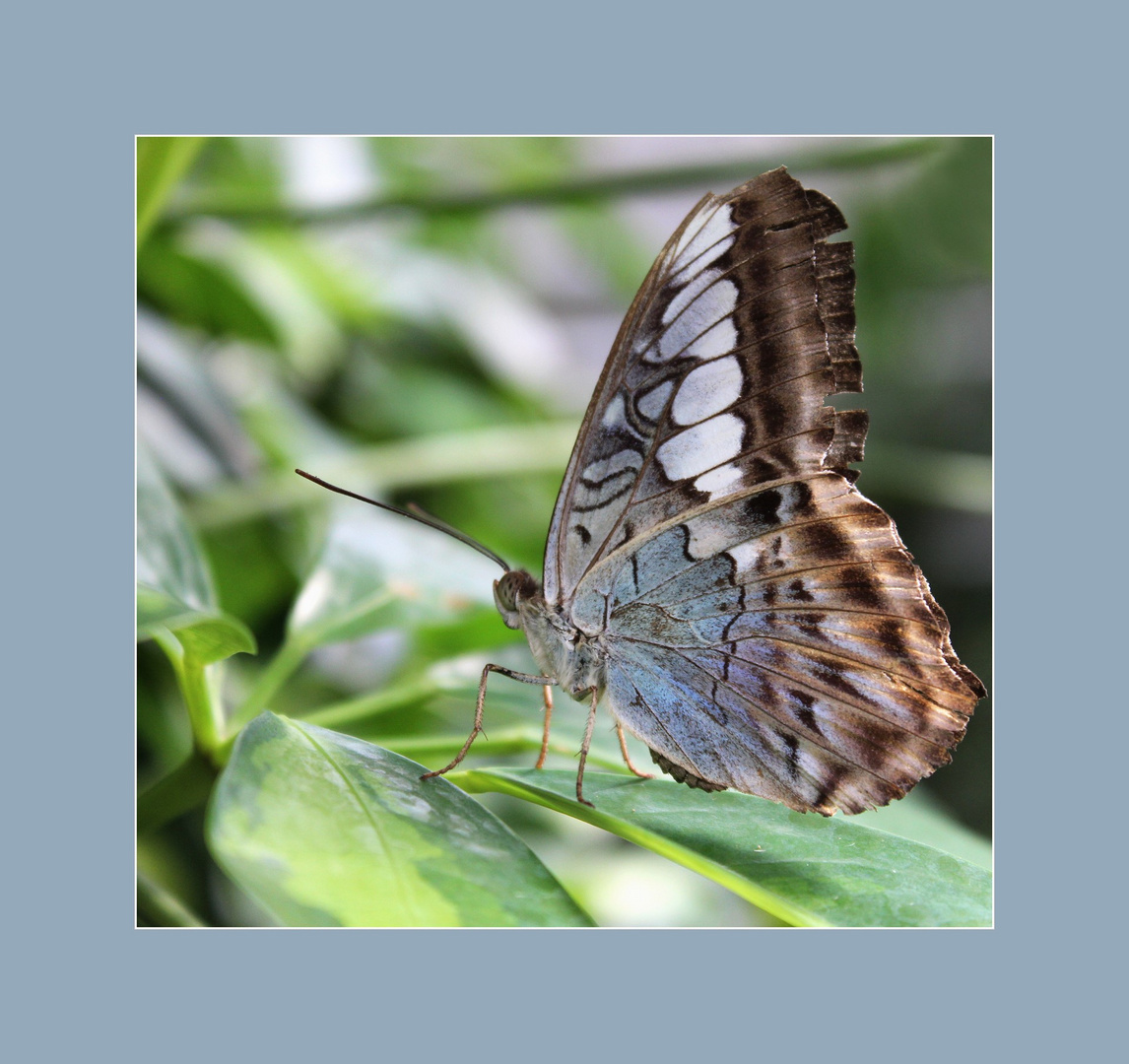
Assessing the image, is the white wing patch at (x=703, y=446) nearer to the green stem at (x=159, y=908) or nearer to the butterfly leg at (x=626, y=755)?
the butterfly leg at (x=626, y=755)

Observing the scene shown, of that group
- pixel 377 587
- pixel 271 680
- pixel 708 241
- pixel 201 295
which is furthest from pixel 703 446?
pixel 201 295

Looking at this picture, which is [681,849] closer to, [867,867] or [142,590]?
[867,867]

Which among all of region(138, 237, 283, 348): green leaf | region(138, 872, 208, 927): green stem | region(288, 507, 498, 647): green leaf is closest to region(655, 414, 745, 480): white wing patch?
region(288, 507, 498, 647): green leaf

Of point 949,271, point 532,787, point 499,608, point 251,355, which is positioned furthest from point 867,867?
point 949,271

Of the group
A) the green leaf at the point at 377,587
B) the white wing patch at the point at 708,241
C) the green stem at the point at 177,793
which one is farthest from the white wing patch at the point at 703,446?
the green stem at the point at 177,793

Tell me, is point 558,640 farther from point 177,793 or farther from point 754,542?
point 177,793

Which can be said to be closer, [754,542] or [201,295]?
[754,542]

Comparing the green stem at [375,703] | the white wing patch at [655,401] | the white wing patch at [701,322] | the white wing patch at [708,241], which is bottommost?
the green stem at [375,703]
